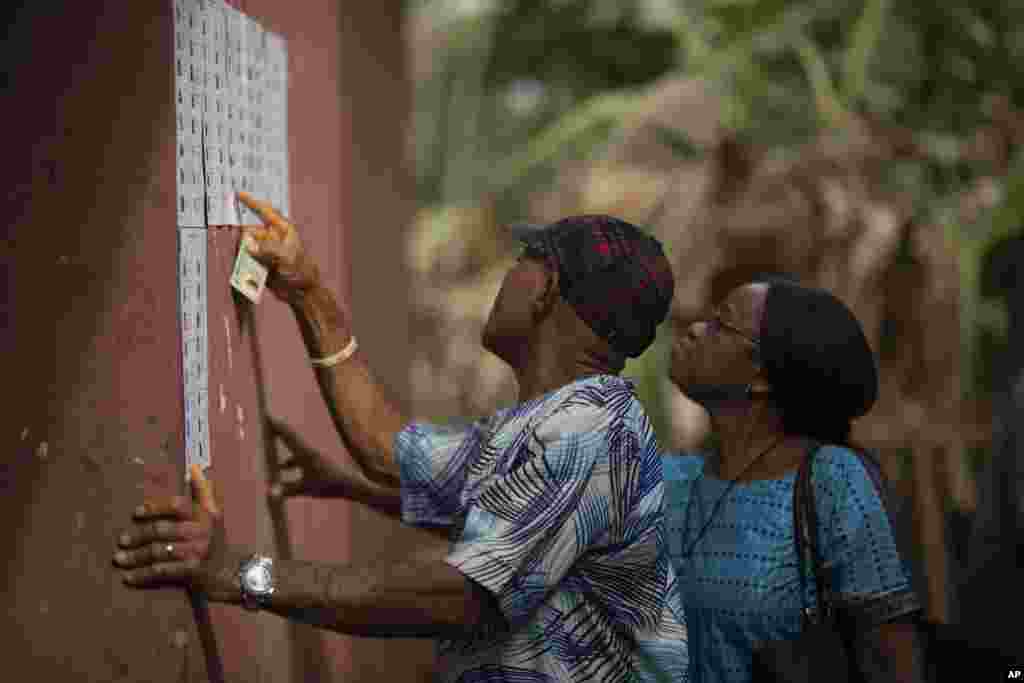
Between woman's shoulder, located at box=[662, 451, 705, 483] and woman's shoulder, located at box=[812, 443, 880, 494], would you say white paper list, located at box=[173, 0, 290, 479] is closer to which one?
woman's shoulder, located at box=[662, 451, 705, 483]

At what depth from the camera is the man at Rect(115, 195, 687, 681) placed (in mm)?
2053

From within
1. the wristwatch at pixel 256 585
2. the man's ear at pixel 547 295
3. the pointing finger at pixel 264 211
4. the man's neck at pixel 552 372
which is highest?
the pointing finger at pixel 264 211

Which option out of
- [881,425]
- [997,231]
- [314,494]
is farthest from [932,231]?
[314,494]

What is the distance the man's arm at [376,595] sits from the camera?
6.69ft

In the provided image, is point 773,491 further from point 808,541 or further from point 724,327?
point 724,327

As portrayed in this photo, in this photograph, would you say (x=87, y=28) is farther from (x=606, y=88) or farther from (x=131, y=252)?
(x=606, y=88)

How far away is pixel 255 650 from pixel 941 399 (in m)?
4.61

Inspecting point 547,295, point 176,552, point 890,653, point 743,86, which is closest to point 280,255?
point 547,295

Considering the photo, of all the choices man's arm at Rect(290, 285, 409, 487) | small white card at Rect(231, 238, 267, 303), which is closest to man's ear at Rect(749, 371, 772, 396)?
man's arm at Rect(290, 285, 409, 487)

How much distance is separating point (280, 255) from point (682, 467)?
1.07 m

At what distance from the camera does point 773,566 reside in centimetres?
276

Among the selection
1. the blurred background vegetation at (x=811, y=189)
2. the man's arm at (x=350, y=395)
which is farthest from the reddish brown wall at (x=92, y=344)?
the blurred background vegetation at (x=811, y=189)

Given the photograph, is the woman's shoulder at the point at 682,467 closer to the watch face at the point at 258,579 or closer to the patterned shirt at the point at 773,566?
the patterned shirt at the point at 773,566

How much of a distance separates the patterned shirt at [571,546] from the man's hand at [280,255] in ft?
2.00
